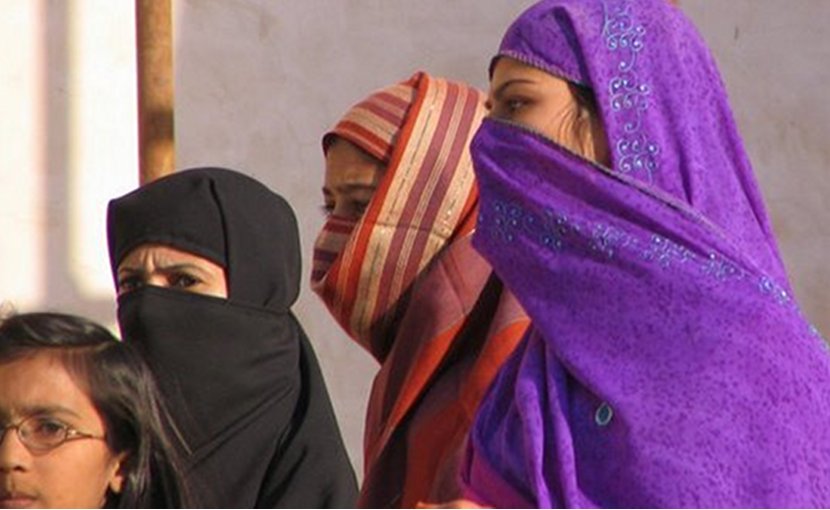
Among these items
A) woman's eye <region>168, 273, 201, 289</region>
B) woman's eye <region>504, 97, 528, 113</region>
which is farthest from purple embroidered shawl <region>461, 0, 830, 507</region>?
woman's eye <region>168, 273, 201, 289</region>

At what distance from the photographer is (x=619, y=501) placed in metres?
3.46

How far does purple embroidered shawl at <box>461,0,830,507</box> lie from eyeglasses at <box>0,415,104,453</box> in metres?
0.54

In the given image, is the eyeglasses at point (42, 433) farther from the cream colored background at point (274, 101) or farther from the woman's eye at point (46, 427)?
the cream colored background at point (274, 101)

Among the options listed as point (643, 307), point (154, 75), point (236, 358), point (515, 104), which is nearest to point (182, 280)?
point (236, 358)

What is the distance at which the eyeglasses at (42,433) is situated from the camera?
379cm

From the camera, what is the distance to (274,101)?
659cm

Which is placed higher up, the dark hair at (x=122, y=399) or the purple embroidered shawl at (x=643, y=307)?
the purple embroidered shawl at (x=643, y=307)

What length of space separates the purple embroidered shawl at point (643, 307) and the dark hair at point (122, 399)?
1.52 ft

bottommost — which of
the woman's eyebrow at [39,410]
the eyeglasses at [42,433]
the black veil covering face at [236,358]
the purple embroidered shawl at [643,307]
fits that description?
the black veil covering face at [236,358]

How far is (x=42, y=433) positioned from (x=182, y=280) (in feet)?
2.48

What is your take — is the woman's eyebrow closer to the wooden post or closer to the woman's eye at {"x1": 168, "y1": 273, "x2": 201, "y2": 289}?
the woman's eye at {"x1": 168, "y1": 273, "x2": 201, "y2": 289}

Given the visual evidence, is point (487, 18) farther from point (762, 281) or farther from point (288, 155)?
point (762, 281)

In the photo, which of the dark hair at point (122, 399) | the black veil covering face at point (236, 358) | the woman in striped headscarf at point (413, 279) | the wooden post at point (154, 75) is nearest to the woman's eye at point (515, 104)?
the woman in striped headscarf at point (413, 279)

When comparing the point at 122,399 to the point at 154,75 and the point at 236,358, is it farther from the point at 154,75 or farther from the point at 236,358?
the point at 154,75
